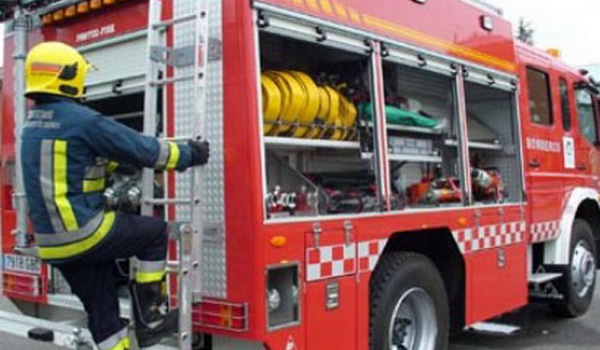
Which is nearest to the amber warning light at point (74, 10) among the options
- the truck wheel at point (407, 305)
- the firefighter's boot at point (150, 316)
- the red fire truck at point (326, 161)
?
the red fire truck at point (326, 161)

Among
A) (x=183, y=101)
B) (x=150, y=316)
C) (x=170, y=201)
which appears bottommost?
(x=150, y=316)

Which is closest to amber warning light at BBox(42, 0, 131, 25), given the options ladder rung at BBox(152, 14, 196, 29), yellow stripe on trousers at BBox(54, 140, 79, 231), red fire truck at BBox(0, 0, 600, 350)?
red fire truck at BBox(0, 0, 600, 350)

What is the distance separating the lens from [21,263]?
5.01 metres

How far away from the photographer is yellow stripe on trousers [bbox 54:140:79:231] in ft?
11.5

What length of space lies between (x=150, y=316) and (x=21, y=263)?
5.68 ft

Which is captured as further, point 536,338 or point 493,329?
point 536,338

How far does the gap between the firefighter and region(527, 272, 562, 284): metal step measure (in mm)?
4073

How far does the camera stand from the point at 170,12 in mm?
3994

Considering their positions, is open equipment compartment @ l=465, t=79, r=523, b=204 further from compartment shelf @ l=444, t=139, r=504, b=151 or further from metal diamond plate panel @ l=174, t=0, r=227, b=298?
metal diamond plate panel @ l=174, t=0, r=227, b=298

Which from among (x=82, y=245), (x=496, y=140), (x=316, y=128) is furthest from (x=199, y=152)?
(x=496, y=140)

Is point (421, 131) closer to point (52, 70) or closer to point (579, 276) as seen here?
point (52, 70)

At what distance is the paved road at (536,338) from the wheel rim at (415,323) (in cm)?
154

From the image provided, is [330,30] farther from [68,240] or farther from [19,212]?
[19,212]

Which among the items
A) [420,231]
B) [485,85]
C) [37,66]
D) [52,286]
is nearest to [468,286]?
[420,231]
